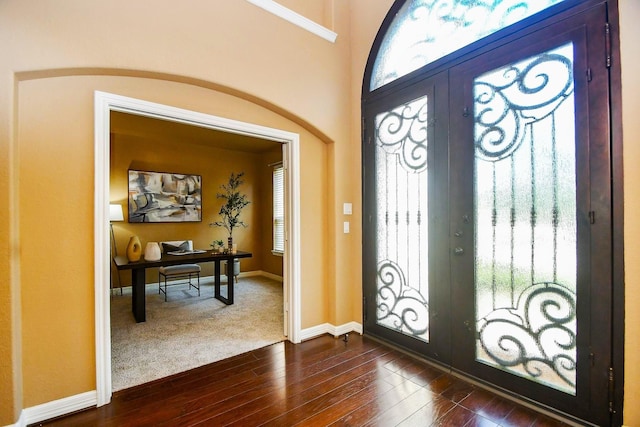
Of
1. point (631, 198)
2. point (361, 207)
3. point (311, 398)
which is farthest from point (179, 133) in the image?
point (631, 198)

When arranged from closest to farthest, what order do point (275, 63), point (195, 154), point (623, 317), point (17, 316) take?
point (623, 317), point (17, 316), point (275, 63), point (195, 154)

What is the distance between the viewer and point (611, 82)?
1.70 meters

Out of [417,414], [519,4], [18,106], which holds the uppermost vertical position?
[519,4]

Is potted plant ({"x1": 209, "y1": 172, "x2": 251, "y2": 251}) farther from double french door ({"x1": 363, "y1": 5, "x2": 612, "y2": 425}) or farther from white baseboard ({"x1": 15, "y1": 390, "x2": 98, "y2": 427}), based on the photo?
white baseboard ({"x1": 15, "y1": 390, "x2": 98, "y2": 427})

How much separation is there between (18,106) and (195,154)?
14.1 feet

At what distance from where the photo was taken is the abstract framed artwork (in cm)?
538

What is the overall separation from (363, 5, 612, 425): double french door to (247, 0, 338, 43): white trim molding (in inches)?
43.1

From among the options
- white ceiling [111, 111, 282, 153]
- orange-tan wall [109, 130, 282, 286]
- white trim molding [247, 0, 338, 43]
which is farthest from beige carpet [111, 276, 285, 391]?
white trim molding [247, 0, 338, 43]

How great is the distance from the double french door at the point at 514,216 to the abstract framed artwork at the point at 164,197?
445 cm

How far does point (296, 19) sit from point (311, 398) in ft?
11.2

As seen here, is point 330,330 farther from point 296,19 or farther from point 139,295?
point 296,19

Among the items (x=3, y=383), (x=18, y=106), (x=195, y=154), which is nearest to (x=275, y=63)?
(x=18, y=106)

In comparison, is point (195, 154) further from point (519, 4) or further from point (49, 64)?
point (519, 4)

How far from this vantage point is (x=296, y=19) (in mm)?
2967
